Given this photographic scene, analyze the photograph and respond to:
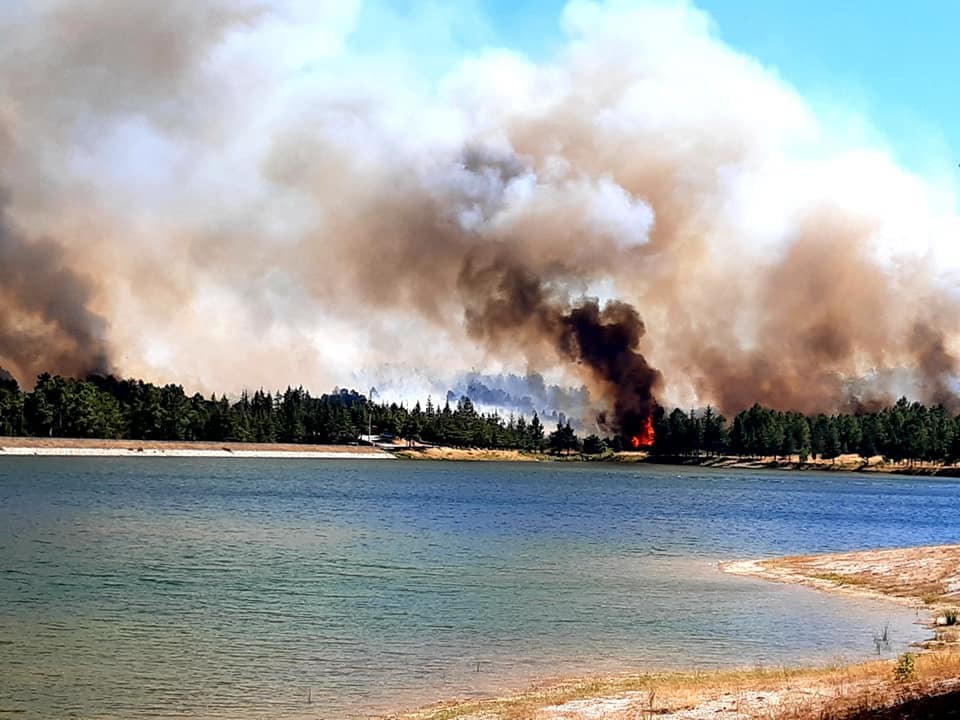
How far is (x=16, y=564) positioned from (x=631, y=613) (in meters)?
34.0

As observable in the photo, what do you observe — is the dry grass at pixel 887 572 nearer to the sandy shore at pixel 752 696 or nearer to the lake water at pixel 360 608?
the lake water at pixel 360 608

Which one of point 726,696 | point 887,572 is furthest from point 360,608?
point 887,572

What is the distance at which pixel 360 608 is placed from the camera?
152 ft

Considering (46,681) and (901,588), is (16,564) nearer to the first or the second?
(46,681)

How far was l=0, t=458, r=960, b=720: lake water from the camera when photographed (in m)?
32.1

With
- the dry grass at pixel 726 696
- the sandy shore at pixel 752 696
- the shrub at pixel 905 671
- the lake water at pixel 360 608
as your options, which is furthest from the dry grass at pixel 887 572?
the shrub at pixel 905 671

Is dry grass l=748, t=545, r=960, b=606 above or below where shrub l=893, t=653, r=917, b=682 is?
below

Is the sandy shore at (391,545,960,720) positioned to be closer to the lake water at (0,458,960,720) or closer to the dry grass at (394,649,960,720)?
the dry grass at (394,649,960,720)

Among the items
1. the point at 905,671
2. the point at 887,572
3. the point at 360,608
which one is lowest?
the point at 360,608

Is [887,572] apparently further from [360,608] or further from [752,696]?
[752,696]

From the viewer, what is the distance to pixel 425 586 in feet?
177

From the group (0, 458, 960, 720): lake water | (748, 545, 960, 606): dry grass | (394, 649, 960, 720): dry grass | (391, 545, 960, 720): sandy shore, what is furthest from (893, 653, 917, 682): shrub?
(748, 545, 960, 606): dry grass

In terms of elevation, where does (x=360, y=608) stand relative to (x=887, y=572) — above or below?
below

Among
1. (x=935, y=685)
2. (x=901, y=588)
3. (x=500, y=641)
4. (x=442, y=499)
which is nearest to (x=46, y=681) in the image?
(x=500, y=641)
